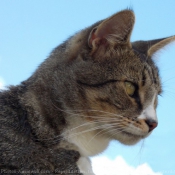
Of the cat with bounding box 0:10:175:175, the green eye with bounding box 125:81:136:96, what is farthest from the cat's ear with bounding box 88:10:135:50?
the green eye with bounding box 125:81:136:96

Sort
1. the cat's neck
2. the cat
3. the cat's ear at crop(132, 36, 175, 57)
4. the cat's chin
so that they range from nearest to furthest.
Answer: the cat < the cat's neck < the cat's chin < the cat's ear at crop(132, 36, 175, 57)

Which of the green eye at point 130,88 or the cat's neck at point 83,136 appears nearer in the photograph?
the cat's neck at point 83,136

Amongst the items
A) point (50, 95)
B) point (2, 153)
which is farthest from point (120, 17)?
point (2, 153)

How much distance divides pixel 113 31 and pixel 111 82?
0.51 metres

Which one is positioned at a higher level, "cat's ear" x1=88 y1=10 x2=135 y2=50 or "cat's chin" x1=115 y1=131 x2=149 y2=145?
"cat's ear" x1=88 y1=10 x2=135 y2=50

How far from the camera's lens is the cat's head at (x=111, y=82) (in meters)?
2.87

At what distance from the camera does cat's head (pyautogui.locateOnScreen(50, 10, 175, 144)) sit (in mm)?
2865

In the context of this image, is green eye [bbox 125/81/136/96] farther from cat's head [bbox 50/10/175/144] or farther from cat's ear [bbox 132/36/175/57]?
cat's ear [bbox 132/36/175/57]

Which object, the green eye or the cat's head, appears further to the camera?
the green eye

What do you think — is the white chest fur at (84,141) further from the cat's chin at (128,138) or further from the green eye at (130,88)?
the green eye at (130,88)

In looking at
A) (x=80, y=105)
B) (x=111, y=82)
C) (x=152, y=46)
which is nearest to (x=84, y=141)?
(x=80, y=105)

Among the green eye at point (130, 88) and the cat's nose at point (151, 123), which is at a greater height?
the green eye at point (130, 88)

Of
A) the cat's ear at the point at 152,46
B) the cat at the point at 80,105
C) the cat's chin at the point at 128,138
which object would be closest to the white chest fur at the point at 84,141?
the cat at the point at 80,105

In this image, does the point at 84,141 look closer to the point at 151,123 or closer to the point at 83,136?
the point at 83,136
